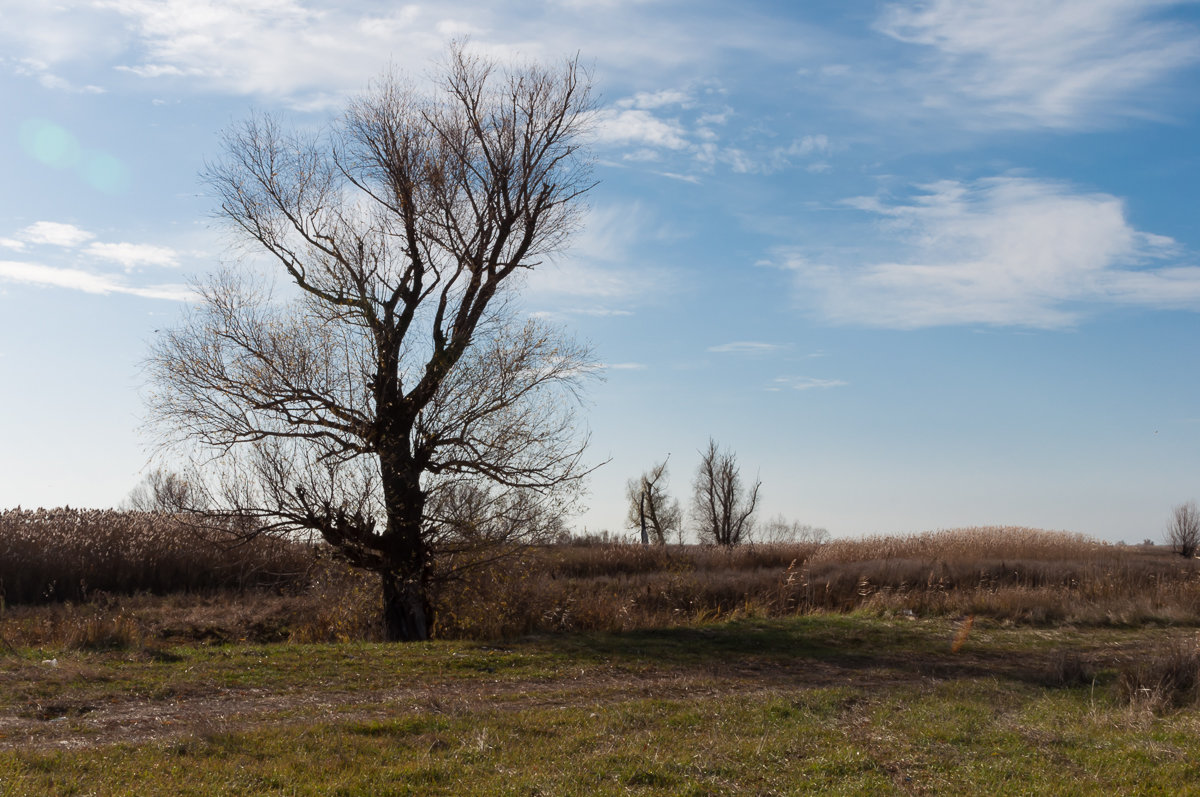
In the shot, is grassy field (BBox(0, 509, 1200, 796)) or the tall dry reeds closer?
grassy field (BBox(0, 509, 1200, 796))

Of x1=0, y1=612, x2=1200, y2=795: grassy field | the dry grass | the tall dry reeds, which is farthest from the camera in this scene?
the tall dry reeds

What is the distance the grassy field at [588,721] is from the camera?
6.90 meters

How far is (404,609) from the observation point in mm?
17891

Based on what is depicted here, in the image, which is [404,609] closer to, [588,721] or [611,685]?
[611,685]

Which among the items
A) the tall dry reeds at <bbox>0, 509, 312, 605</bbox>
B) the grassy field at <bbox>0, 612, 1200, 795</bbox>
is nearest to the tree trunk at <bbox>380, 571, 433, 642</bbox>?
the grassy field at <bbox>0, 612, 1200, 795</bbox>

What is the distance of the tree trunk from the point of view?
1766 centimetres

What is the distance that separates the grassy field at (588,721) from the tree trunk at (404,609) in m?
3.49

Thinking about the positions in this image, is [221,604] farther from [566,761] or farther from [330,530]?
[566,761]

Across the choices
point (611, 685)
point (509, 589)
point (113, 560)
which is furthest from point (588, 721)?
point (113, 560)

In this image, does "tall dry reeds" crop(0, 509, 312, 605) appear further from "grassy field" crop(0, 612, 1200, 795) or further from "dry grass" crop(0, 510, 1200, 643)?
"grassy field" crop(0, 612, 1200, 795)

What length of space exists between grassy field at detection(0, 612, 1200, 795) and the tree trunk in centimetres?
349

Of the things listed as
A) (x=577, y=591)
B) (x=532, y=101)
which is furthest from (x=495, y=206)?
(x=577, y=591)

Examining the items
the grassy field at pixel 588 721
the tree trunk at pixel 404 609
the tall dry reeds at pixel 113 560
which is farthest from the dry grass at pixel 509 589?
the grassy field at pixel 588 721

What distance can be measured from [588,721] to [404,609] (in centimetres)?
986
